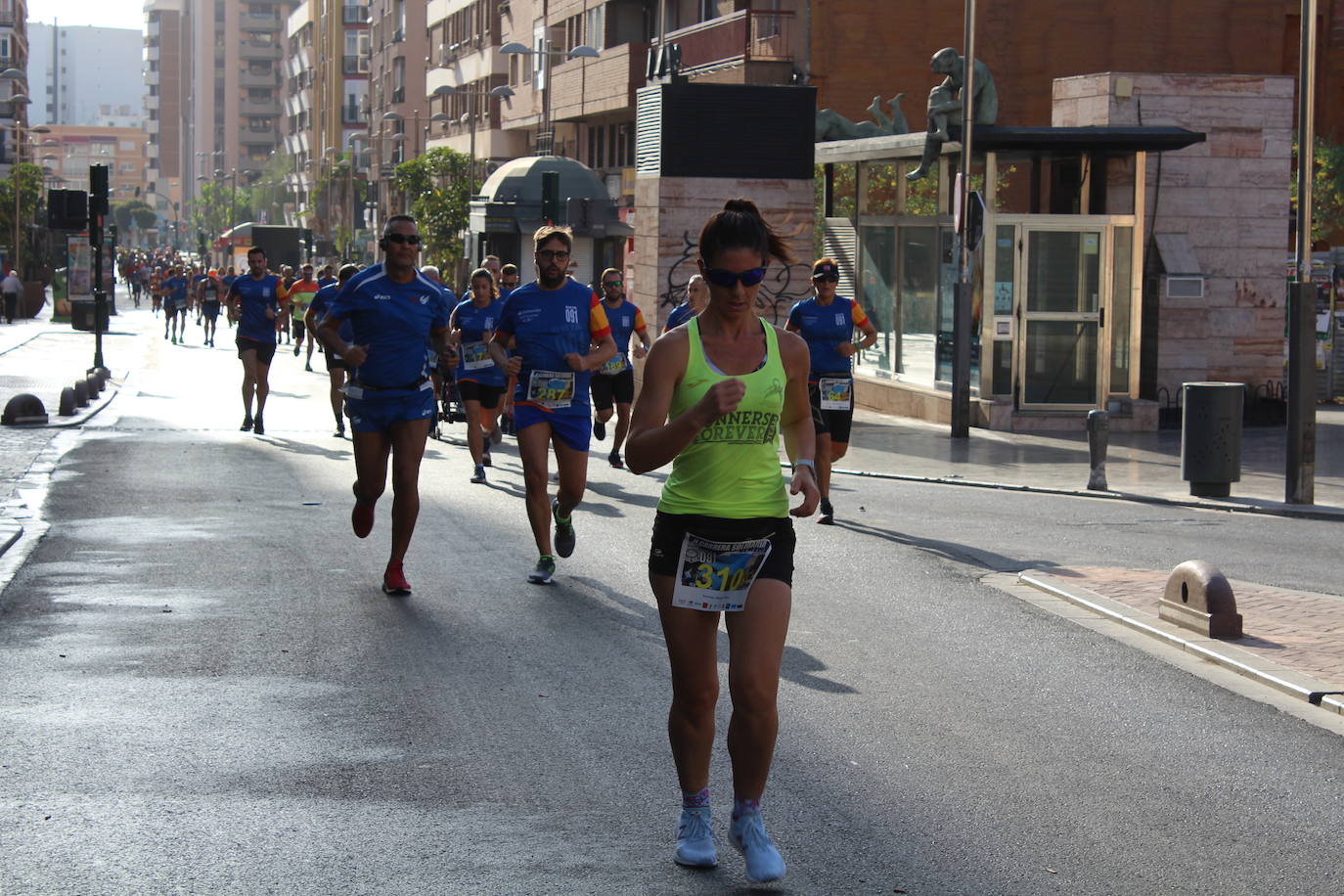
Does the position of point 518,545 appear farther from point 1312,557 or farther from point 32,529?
point 1312,557

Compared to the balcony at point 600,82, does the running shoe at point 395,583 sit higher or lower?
lower

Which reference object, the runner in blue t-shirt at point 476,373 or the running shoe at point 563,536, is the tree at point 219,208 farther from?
the running shoe at point 563,536

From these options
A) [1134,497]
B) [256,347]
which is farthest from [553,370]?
[256,347]

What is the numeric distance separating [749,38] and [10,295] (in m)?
24.5

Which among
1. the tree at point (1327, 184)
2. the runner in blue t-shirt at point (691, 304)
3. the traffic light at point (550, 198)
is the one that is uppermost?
the tree at point (1327, 184)

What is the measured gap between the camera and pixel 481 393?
55.1ft

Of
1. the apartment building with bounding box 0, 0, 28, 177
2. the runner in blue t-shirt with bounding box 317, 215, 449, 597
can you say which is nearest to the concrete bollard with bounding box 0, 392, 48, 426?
the runner in blue t-shirt with bounding box 317, 215, 449, 597

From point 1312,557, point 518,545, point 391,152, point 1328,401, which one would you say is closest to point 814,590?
point 518,545

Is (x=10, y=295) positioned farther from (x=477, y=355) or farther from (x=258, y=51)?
(x=258, y=51)

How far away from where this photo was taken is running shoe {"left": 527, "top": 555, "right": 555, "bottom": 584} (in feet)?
35.3

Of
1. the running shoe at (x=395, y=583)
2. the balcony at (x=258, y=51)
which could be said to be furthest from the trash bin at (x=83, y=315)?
the balcony at (x=258, y=51)

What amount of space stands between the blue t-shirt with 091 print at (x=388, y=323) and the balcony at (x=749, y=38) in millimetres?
33775

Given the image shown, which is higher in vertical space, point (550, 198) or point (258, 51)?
point (258, 51)

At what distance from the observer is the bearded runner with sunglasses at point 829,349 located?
45.7 ft
